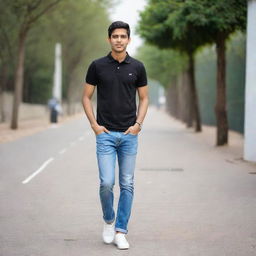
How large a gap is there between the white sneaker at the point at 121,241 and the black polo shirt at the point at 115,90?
3.45 feet

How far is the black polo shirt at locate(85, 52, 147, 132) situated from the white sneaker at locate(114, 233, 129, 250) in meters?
1.05

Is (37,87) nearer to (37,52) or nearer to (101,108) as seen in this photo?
(37,52)

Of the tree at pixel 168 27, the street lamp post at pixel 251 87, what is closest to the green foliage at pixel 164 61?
the tree at pixel 168 27

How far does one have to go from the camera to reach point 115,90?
5.53m

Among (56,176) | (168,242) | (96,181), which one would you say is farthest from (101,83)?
(56,176)

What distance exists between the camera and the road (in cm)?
561

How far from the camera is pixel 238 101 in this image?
24.1 metres

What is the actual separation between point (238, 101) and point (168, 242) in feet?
62.2

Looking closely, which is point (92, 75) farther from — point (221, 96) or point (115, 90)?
point (221, 96)

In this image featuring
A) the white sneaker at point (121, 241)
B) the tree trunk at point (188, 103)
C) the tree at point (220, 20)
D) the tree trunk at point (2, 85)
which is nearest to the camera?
the white sneaker at point (121, 241)

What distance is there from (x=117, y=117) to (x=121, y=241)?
122 centimetres

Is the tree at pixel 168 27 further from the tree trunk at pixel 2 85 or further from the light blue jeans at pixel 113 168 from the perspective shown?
the tree trunk at pixel 2 85

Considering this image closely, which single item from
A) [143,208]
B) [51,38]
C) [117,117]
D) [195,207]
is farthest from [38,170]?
[51,38]

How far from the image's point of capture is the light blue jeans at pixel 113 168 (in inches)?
217
